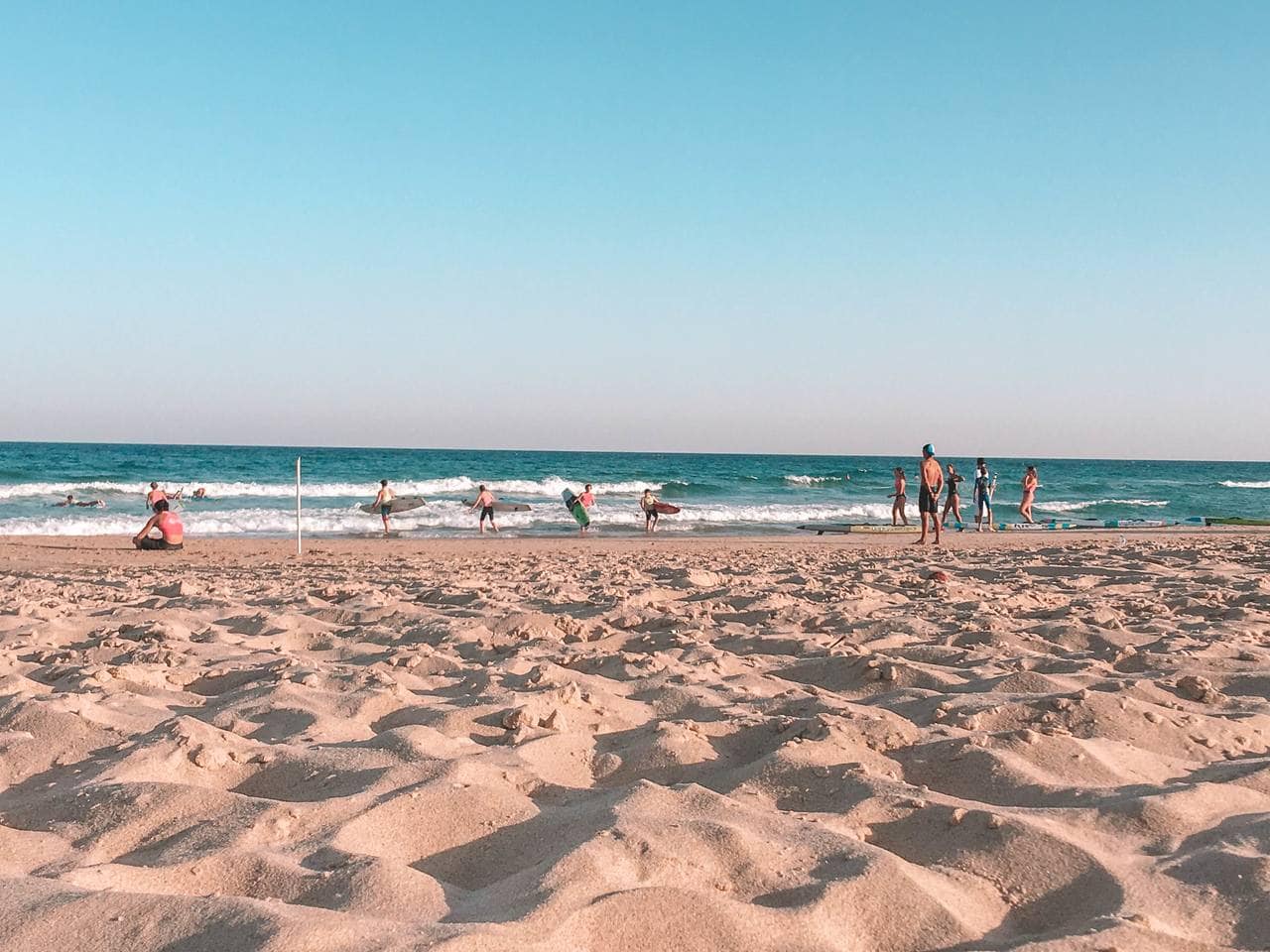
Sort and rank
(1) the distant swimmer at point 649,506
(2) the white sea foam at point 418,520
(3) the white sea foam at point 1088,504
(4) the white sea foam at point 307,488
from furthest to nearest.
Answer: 1. (3) the white sea foam at point 1088,504
2. (4) the white sea foam at point 307,488
3. (2) the white sea foam at point 418,520
4. (1) the distant swimmer at point 649,506

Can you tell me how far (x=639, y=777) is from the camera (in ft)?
10.4

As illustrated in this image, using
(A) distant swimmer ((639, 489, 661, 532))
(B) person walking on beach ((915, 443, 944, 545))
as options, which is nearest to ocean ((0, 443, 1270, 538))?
(A) distant swimmer ((639, 489, 661, 532))

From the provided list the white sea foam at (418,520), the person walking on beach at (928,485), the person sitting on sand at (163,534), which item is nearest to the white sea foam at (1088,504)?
the white sea foam at (418,520)

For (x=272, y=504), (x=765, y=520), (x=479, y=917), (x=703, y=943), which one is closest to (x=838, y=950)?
(x=703, y=943)

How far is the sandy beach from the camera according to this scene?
2.08 m

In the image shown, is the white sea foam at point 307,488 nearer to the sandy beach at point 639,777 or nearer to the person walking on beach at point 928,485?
the person walking on beach at point 928,485

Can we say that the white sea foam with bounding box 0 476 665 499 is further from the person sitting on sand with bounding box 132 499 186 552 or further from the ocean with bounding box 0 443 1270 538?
the person sitting on sand with bounding box 132 499 186 552

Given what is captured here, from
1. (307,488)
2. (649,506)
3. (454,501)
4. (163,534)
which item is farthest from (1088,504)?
(163,534)

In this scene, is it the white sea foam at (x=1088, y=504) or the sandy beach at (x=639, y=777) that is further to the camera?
A: the white sea foam at (x=1088, y=504)

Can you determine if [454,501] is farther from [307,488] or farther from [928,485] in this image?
[928,485]

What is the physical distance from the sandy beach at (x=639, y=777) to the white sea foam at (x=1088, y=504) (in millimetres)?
27215

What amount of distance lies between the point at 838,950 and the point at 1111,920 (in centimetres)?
58

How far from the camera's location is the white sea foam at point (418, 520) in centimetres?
2106

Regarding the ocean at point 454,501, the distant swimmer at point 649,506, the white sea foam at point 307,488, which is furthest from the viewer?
the white sea foam at point 307,488
